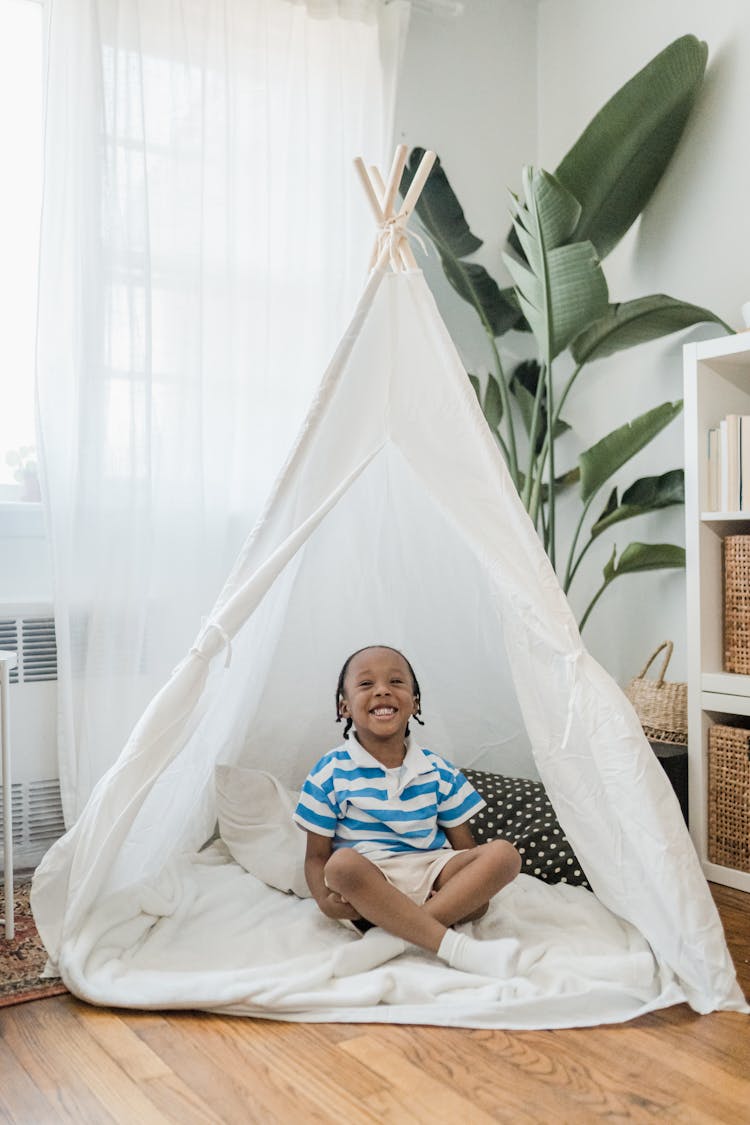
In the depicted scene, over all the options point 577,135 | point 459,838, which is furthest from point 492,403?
point 459,838

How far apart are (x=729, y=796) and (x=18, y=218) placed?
7.40 ft

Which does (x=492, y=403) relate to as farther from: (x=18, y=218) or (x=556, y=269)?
(x=18, y=218)

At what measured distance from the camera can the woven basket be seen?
2.78 meters

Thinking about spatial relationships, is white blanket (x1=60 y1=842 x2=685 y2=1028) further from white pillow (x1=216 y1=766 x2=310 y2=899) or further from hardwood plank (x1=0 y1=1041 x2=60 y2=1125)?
hardwood plank (x1=0 y1=1041 x2=60 y2=1125)

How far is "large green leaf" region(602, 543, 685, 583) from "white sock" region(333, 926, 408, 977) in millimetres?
1322

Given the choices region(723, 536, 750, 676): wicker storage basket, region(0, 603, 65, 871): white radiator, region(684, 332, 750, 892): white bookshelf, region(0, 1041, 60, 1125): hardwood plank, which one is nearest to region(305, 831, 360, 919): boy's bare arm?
region(0, 1041, 60, 1125): hardwood plank

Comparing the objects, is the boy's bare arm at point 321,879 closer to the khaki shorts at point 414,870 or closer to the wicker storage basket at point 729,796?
the khaki shorts at point 414,870

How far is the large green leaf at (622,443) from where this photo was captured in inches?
109

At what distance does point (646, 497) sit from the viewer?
9.82 feet

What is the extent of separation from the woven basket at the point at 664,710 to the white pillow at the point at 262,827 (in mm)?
960

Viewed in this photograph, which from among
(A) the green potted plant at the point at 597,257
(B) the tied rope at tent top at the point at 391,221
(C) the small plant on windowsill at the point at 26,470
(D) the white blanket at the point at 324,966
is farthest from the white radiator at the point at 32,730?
(A) the green potted plant at the point at 597,257

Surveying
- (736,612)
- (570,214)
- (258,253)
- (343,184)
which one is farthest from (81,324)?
(736,612)

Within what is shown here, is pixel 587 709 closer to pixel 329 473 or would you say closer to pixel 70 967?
pixel 329 473

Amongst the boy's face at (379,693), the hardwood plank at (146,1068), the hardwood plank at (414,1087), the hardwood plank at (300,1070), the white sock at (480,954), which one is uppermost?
the boy's face at (379,693)
